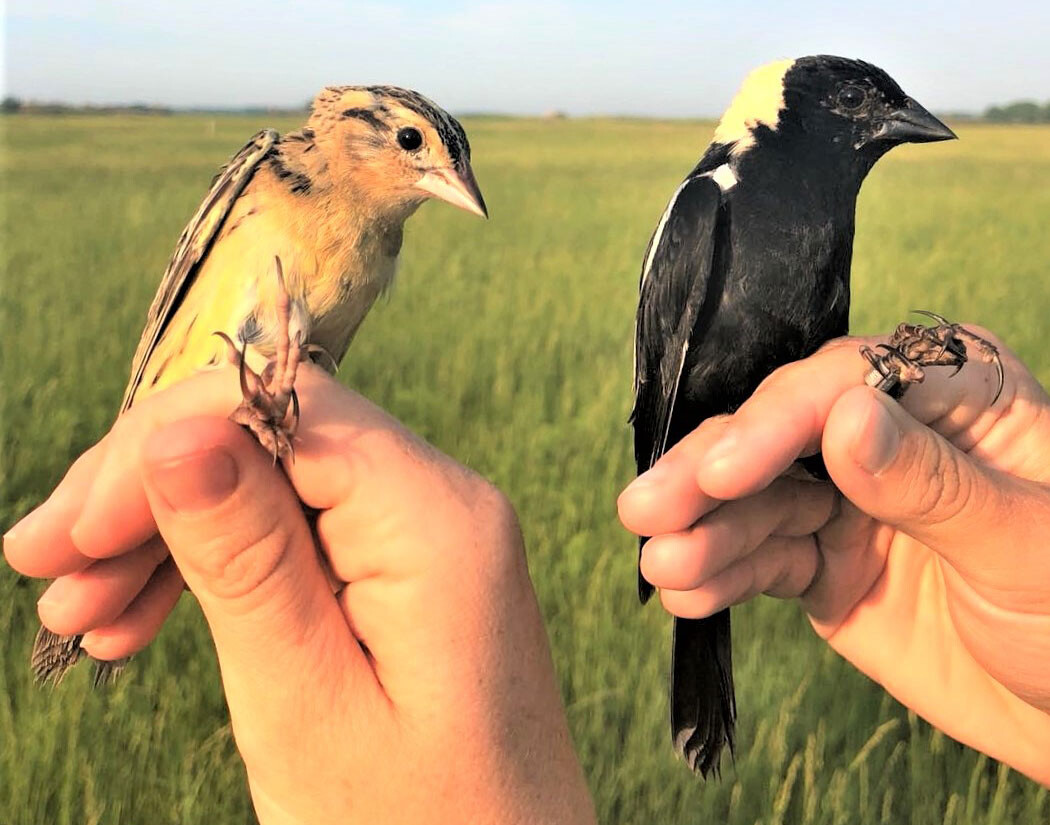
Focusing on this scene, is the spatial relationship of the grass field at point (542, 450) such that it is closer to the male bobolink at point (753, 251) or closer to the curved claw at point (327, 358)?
the male bobolink at point (753, 251)

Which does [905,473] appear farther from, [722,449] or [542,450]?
[542,450]

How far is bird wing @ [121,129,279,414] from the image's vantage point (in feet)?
7.06

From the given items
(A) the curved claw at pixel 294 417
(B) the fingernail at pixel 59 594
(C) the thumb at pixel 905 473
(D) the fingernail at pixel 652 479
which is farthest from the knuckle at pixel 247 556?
(C) the thumb at pixel 905 473

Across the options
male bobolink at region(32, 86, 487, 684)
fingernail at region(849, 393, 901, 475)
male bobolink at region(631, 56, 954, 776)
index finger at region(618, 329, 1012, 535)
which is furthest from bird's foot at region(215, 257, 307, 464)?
male bobolink at region(631, 56, 954, 776)

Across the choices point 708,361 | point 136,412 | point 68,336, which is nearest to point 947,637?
point 708,361

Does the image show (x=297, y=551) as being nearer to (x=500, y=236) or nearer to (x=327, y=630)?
(x=327, y=630)

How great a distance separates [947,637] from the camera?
2.29m

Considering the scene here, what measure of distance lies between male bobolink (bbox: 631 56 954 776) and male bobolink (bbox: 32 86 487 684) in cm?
51

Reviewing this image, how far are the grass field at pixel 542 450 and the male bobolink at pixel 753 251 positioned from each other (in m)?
0.38

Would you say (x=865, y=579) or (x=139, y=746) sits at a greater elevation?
(x=865, y=579)

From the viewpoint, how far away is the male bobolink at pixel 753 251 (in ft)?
6.57

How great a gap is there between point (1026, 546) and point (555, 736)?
3.10 ft

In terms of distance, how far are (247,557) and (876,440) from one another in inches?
40.6

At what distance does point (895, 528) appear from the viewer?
1.97 metres
